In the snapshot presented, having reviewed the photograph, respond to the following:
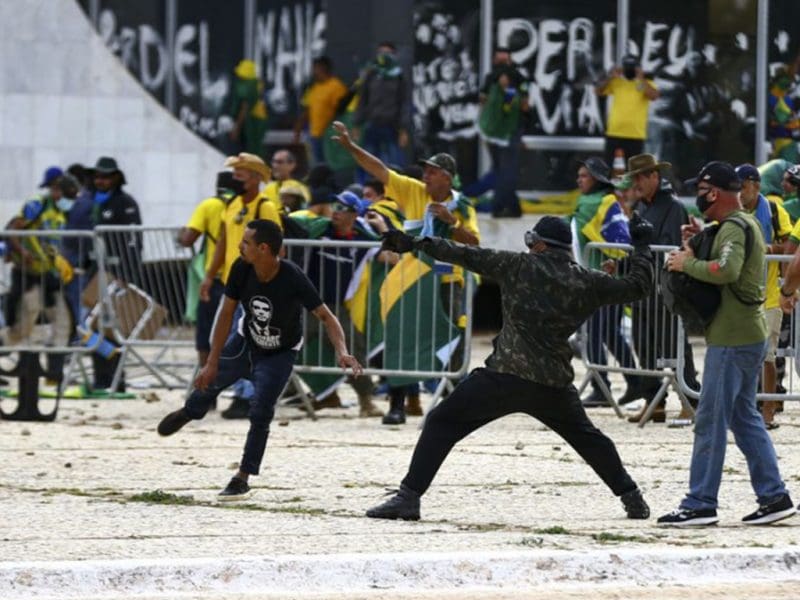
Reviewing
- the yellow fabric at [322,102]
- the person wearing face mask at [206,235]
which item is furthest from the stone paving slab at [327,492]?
the yellow fabric at [322,102]

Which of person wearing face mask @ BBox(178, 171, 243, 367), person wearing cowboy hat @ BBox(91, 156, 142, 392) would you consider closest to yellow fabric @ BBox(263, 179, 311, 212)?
person wearing face mask @ BBox(178, 171, 243, 367)

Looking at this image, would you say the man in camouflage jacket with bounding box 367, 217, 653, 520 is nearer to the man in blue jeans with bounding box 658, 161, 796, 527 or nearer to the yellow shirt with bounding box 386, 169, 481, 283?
the man in blue jeans with bounding box 658, 161, 796, 527

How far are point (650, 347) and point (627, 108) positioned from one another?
872 centimetres

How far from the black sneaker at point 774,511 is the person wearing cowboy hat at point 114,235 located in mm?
8690

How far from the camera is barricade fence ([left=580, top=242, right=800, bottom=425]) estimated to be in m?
15.1

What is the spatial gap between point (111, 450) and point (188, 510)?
3230mm

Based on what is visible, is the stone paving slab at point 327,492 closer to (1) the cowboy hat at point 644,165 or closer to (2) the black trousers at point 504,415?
(2) the black trousers at point 504,415

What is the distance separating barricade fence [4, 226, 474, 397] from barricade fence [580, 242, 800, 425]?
954 millimetres

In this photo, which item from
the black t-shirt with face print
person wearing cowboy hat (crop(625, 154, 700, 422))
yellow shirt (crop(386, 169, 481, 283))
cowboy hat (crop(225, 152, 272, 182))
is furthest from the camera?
cowboy hat (crop(225, 152, 272, 182))

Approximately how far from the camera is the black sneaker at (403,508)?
37.0 feet

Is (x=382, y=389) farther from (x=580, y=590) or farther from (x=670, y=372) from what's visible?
(x=580, y=590)

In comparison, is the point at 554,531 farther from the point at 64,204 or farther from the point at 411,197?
the point at 64,204

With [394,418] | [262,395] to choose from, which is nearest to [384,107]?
[394,418]

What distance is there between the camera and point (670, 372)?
51.3ft
